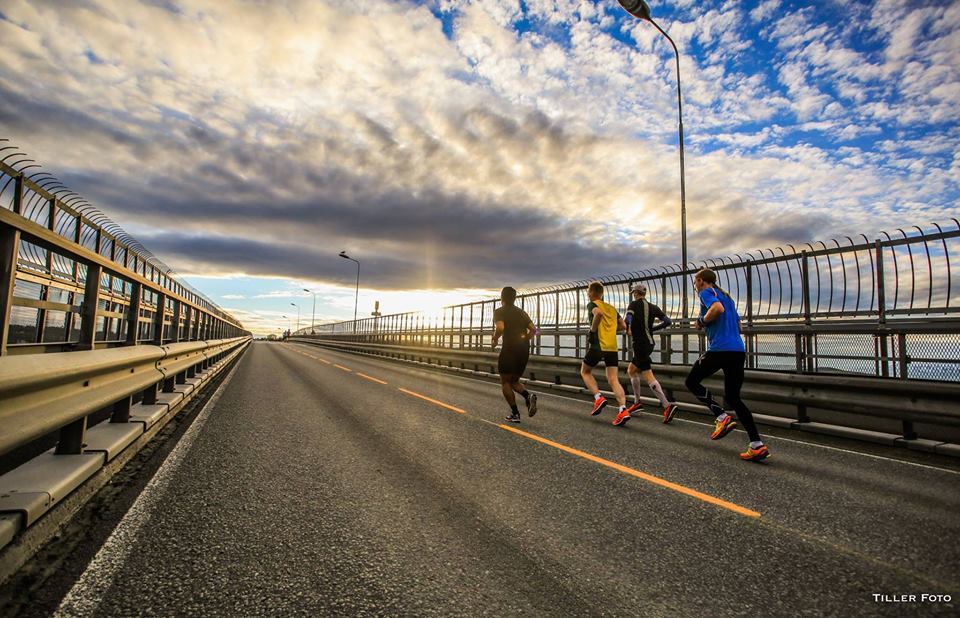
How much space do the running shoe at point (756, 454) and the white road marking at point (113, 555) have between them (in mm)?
5340

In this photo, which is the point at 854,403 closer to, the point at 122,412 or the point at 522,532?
the point at 522,532

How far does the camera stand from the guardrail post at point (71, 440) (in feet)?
11.8

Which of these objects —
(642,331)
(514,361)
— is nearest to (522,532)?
(514,361)

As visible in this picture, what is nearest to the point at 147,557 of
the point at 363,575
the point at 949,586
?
the point at 363,575

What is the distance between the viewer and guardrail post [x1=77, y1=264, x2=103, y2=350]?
4.45m

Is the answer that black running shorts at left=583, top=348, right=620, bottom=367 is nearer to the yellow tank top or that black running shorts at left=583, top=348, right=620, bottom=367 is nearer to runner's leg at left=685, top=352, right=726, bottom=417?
the yellow tank top

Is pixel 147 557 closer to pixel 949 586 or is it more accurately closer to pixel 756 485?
pixel 949 586

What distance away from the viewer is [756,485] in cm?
421

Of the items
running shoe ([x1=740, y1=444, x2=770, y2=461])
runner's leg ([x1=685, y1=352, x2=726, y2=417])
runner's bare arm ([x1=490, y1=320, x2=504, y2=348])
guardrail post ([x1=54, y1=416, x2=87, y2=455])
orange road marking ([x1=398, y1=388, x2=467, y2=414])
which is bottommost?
orange road marking ([x1=398, y1=388, x2=467, y2=414])

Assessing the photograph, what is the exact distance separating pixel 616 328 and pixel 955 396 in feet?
13.8

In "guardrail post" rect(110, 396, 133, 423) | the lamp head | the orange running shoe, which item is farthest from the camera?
the lamp head

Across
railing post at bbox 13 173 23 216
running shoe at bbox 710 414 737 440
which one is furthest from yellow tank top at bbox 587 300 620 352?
railing post at bbox 13 173 23 216

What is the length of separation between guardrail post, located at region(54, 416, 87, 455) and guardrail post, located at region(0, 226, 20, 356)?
0.82 m

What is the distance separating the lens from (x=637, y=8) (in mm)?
12570
